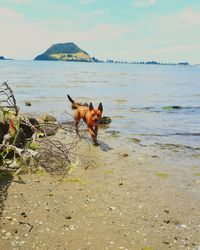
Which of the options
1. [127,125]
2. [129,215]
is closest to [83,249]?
[129,215]

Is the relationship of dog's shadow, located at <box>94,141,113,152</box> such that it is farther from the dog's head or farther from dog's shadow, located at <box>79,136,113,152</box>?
the dog's head

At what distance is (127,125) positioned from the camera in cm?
1473

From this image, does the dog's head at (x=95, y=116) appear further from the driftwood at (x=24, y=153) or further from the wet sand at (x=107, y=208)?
the driftwood at (x=24, y=153)

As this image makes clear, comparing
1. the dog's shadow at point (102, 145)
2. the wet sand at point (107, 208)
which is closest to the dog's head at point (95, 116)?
the dog's shadow at point (102, 145)

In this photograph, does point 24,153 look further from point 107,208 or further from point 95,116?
point 95,116

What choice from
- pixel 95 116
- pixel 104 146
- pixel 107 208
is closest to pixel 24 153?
pixel 107 208

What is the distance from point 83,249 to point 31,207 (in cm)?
143

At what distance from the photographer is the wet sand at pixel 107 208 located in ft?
16.1

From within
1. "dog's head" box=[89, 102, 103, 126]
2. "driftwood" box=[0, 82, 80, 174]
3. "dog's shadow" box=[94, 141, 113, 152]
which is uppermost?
"dog's head" box=[89, 102, 103, 126]

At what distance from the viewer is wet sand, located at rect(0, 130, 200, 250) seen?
4.90 metres

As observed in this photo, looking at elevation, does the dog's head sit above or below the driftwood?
above

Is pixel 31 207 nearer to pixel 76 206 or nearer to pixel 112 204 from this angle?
pixel 76 206

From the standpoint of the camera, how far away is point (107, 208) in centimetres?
593

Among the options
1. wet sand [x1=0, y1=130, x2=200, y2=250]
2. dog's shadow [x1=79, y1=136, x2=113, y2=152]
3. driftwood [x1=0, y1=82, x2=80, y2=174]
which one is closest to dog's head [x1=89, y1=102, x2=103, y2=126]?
dog's shadow [x1=79, y1=136, x2=113, y2=152]
